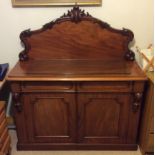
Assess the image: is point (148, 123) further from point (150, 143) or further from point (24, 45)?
point (24, 45)

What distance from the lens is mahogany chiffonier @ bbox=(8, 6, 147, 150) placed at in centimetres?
169

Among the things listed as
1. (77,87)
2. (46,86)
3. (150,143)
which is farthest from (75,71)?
(150,143)

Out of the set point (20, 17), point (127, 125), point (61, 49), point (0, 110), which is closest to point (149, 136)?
point (127, 125)

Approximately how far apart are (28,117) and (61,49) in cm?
Result: 63

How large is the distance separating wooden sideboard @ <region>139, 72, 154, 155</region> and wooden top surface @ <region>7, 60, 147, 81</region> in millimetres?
111

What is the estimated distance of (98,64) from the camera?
188 cm

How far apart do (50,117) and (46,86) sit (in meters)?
0.29

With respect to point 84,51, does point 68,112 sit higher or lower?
lower

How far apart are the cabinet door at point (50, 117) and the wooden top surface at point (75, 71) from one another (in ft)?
0.52

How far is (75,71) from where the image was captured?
5.67 feet

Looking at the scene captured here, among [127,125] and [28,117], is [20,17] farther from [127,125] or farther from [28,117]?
[127,125]

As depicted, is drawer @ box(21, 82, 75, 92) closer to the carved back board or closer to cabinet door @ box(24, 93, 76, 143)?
cabinet door @ box(24, 93, 76, 143)

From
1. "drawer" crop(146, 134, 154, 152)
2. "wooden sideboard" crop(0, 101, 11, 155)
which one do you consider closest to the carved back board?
"wooden sideboard" crop(0, 101, 11, 155)

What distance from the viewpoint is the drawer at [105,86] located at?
168 cm
